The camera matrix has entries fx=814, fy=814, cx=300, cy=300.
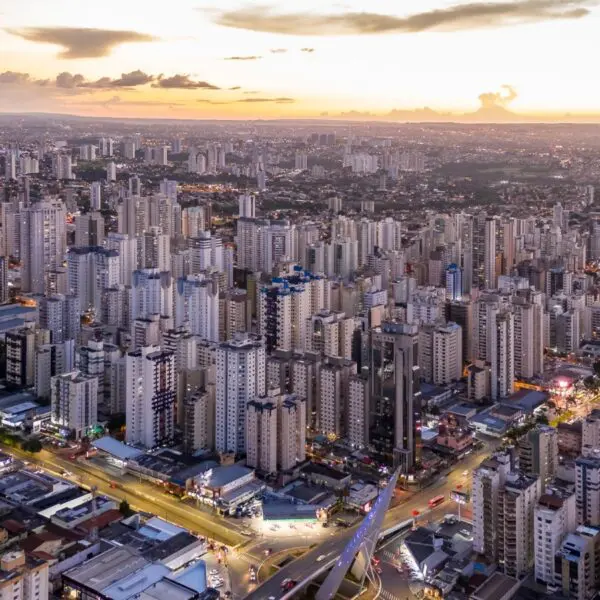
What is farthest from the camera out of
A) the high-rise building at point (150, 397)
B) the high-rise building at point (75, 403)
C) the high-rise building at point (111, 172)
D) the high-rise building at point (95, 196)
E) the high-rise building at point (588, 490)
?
the high-rise building at point (111, 172)

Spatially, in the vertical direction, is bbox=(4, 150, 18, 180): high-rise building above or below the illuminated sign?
above

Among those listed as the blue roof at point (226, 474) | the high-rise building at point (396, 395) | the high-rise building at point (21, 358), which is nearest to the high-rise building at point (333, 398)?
the high-rise building at point (396, 395)

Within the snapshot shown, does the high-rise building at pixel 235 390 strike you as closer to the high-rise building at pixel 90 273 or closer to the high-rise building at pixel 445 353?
the high-rise building at pixel 445 353

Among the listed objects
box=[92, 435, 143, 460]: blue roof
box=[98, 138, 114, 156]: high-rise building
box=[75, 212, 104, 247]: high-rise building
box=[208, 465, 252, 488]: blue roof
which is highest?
box=[98, 138, 114, 156]: high-rise building

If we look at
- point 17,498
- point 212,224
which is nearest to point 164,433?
point 17,498

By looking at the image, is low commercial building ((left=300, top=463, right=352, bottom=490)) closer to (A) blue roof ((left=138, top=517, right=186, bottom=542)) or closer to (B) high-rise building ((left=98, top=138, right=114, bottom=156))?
(A) blue roof ((left=138, top=517, right=186, bottom=542))

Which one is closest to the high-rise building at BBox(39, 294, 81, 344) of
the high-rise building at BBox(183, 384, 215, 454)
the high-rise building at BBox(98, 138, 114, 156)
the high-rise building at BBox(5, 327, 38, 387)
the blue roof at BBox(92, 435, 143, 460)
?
the high-rise building at BBox(5, 327, 38, 387)

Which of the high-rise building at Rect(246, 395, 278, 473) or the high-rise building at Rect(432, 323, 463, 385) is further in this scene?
the high-rise building at Rect(432, 323, 463, 385)

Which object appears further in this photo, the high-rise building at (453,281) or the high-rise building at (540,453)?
the high-rise building at (453,281)

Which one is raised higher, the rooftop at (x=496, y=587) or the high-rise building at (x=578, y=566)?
the high-rise building at (x=578, y=566)
